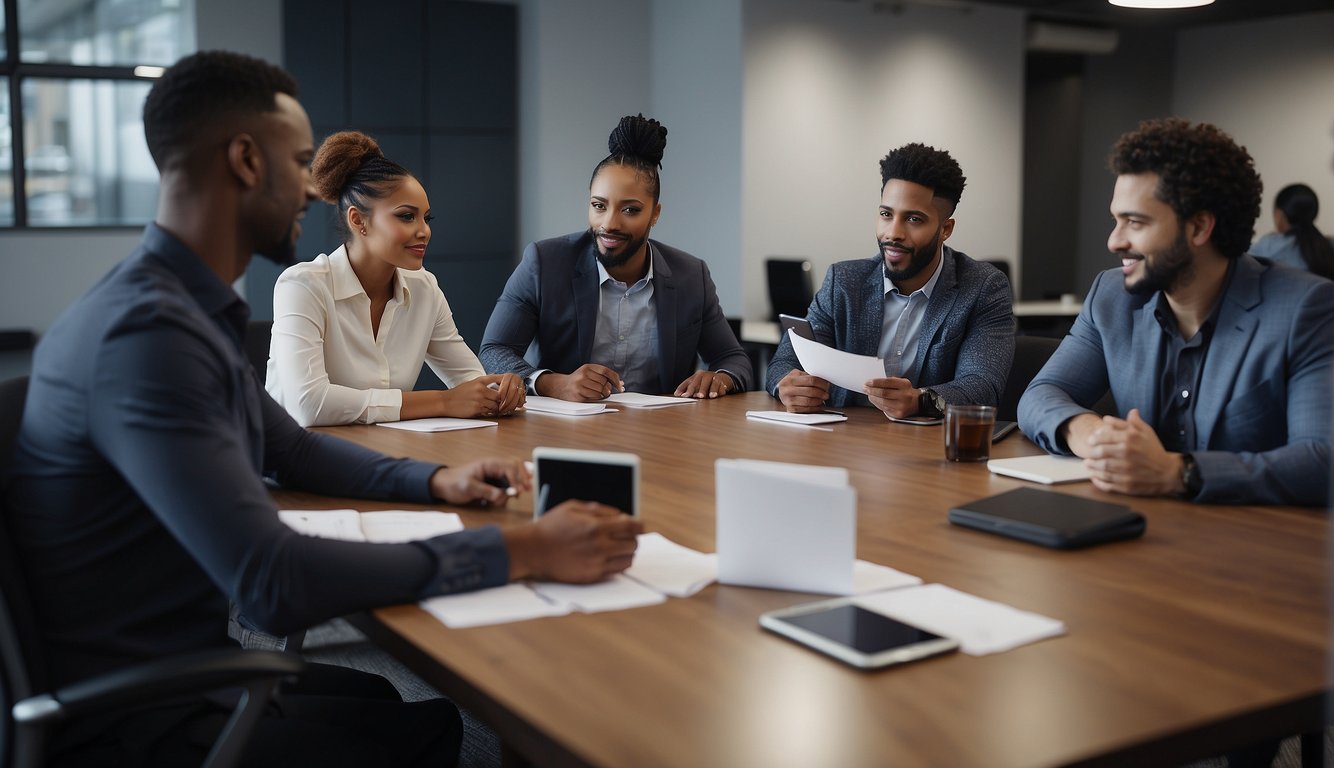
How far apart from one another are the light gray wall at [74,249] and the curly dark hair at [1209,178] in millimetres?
5701

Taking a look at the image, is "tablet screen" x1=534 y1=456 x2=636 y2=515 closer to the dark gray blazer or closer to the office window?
the dark gray blazer

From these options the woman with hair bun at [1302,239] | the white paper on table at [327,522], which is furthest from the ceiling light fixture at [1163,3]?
the woman with hair bun at [1302,239]

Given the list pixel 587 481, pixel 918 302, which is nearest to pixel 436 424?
pixel 587 481

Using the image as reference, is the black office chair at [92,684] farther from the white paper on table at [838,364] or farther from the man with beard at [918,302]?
the man with beard at [918,302]

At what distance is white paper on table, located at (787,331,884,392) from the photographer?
8.79 ft

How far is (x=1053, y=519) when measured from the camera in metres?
1.68

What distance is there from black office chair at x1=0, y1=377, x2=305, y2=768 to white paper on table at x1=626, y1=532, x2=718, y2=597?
44 centimetres

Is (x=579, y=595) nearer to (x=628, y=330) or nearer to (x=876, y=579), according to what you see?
(x=876, y=579)

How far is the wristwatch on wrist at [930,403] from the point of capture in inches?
110

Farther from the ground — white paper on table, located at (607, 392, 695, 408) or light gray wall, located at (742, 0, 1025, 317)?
light gray wall, located at (742, 0, 1025, 317)

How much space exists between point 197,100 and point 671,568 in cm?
86

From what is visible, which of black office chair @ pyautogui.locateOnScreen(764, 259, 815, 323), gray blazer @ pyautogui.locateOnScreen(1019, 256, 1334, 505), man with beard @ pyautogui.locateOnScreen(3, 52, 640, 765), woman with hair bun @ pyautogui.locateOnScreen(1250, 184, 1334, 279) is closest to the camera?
man with beard @ pyautogui.locateOnScreen(3, 52, 640, 765)

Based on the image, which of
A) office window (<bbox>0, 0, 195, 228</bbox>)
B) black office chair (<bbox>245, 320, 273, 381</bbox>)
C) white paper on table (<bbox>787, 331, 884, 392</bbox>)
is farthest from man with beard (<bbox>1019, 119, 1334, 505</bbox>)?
office window (<bbox>0, 0, 195, 228</bbox>)

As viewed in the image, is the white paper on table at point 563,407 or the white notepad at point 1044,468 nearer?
the white notepad at point 1044,468
